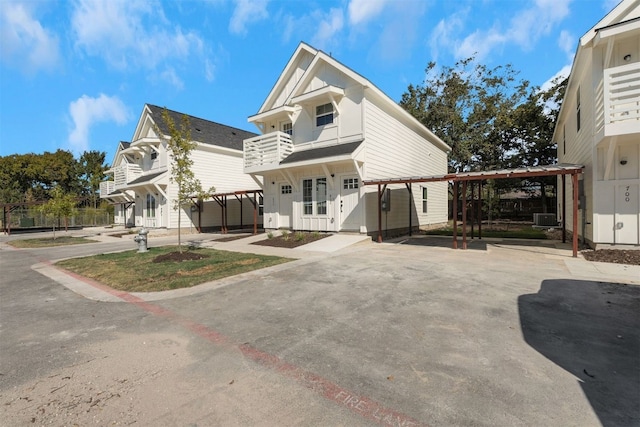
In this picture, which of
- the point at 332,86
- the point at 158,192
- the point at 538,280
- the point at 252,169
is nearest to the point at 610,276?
the point at 538,280

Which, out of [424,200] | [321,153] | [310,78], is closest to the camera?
[321,153]

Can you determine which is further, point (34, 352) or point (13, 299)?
point (13, 299)

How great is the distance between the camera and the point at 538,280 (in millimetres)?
6578

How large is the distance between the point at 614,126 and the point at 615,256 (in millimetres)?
3712

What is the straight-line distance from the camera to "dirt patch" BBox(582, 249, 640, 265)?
8165 mm

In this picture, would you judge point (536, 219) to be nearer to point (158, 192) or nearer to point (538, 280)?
point (538, 280)

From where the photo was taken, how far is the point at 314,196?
1542cm

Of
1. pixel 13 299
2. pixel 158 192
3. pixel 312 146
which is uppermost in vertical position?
pixel 312 146

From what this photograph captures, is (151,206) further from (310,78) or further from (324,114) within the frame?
(324,114)

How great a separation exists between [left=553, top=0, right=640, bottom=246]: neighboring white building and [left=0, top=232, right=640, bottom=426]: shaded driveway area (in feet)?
12.3

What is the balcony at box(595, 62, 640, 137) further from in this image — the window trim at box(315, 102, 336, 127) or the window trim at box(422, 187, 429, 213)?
the window trim at box(422, 187, 429, 213)

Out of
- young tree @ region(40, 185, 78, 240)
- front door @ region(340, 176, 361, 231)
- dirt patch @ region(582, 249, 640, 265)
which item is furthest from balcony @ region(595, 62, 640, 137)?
young tree @ region(40, 185, 78, 240)

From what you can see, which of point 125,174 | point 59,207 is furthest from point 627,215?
point 125,174

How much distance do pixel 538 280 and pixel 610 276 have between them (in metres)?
1.82
